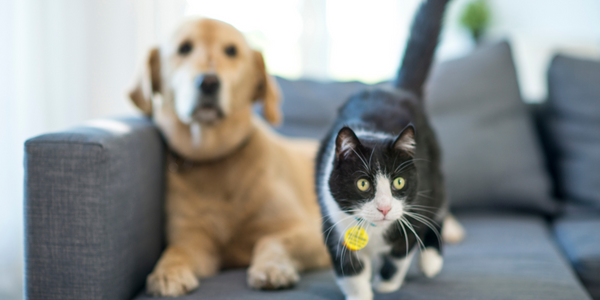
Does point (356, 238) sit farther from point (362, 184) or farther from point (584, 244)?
point (584, 244)

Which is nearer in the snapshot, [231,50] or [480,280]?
[480,280]

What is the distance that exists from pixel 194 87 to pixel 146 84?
31 centimetres

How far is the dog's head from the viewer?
136 centimetres

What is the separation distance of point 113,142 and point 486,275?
43.8 inches

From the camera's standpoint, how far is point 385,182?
2.75 ft

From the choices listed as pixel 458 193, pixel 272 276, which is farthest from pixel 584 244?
pixel 272 276

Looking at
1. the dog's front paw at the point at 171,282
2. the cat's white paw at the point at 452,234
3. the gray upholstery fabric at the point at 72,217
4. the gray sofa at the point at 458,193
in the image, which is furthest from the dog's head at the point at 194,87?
the cat's white paw at the point at 452,234

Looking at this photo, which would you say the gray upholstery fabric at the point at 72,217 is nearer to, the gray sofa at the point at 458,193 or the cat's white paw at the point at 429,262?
the gray sofa at the point at 458,193

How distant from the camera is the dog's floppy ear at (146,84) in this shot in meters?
1.52

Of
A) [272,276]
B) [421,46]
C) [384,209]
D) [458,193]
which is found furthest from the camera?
[458,193]

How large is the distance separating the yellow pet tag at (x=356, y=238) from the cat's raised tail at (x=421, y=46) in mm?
573

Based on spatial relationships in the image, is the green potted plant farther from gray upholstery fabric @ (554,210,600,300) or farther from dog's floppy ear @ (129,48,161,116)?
dog's floppy ear @ (129,48,161,116)

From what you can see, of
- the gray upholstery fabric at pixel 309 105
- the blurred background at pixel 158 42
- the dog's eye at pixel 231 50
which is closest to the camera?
the dog's eye at pixel 231 50

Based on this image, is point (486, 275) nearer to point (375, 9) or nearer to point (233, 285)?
point (233, 285)
